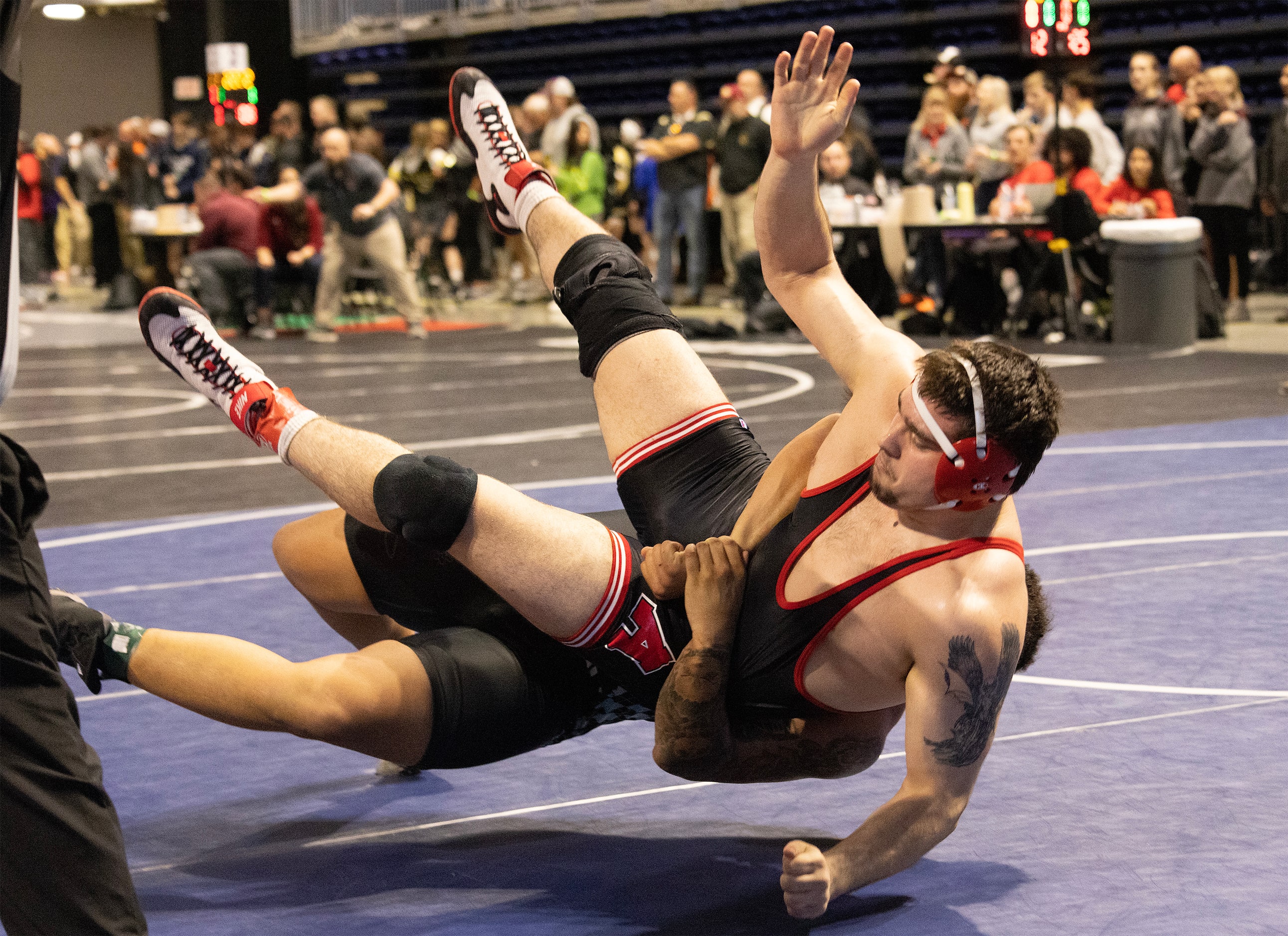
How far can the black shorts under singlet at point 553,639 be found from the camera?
2.76 meters

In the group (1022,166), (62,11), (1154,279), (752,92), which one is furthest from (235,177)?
(62,11)

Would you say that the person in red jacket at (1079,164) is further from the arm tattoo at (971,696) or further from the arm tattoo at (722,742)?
the arm tattoo at (971,696)

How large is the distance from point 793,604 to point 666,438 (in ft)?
1.97

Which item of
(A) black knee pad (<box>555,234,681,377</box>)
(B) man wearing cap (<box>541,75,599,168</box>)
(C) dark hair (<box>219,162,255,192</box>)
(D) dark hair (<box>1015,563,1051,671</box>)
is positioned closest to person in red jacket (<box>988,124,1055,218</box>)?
(B) man wearing cap (<box>541,75,599,168</box>)

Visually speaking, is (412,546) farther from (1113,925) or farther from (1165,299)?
(1165,299)

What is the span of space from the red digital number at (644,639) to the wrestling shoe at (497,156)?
117 centimetres

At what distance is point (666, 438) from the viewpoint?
312cm

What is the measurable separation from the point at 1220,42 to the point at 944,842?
1388 centimetres

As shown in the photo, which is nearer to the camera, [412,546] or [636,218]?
[412,546]

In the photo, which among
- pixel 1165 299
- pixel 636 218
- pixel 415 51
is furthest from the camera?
pixel 415 51

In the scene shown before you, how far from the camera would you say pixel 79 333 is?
1434 cm

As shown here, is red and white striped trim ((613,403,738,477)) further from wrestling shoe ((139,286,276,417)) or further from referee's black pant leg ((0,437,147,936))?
referee's black pant leg ((0,437,147,936))

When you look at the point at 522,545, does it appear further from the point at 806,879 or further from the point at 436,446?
the point at 436,446

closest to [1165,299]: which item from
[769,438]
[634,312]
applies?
[769,438]
